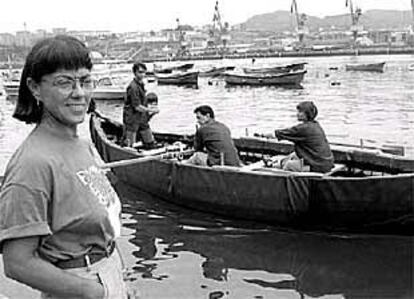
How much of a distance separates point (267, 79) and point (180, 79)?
1086 cm

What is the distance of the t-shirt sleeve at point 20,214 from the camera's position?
78.5 inches

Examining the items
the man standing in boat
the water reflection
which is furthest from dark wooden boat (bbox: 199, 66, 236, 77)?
the water reflection

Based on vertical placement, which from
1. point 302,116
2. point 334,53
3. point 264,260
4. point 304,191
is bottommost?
point 334,53

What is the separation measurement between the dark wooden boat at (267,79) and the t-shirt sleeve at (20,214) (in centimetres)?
5010

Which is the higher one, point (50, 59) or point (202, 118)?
point (50, 59)

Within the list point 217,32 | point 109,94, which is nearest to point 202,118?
point 109,94

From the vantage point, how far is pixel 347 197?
27.8ft

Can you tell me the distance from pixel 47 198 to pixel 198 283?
5.60m

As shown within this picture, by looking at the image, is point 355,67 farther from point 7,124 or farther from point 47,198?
point 47,198

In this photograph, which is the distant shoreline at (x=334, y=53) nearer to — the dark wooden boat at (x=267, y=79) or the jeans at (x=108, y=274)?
the dark wooden boat at (x=267, y=79)

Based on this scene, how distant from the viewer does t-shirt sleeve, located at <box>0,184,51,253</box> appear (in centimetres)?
199

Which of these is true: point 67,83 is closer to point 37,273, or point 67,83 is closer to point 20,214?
point 20,214

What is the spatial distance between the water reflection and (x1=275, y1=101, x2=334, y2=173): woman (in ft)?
3.74

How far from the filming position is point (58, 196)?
82.6 inches
